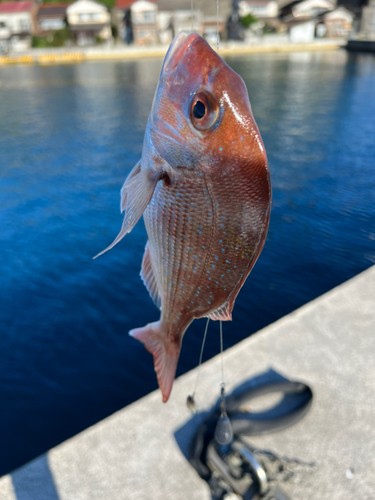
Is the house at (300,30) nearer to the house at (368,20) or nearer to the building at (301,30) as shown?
the building at (301,30)

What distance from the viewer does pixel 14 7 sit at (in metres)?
65.0

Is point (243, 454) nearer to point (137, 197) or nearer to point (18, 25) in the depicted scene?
point (137, 197)

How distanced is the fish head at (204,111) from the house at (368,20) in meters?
78.2

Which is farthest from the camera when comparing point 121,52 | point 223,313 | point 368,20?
point 368,20

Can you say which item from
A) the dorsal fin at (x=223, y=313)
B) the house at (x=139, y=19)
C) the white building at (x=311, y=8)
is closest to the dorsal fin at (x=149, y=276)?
the dorsal fin at (x=223, y=313)

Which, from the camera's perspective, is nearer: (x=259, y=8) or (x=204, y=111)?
(x=204, y=111)

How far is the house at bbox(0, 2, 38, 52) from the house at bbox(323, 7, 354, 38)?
156ft

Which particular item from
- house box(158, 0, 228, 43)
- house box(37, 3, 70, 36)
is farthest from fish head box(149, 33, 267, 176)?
house box(37, 3, 70, 36)

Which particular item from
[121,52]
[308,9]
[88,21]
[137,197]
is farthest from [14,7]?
[137,197]

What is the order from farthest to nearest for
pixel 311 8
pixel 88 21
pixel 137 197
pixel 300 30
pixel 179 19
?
1. pixel 311 8
2. pixel 88 21
3. pixel 300 30
4. pixel 179 19
5. pixel 137 197

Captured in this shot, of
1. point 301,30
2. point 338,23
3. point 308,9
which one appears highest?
point 308,9

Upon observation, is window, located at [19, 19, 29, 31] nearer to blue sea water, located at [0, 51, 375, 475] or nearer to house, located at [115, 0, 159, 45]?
house, located at [115, 0, 159, 45]

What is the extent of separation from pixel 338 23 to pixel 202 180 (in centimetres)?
7790

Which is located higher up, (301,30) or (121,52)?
(301,30)
